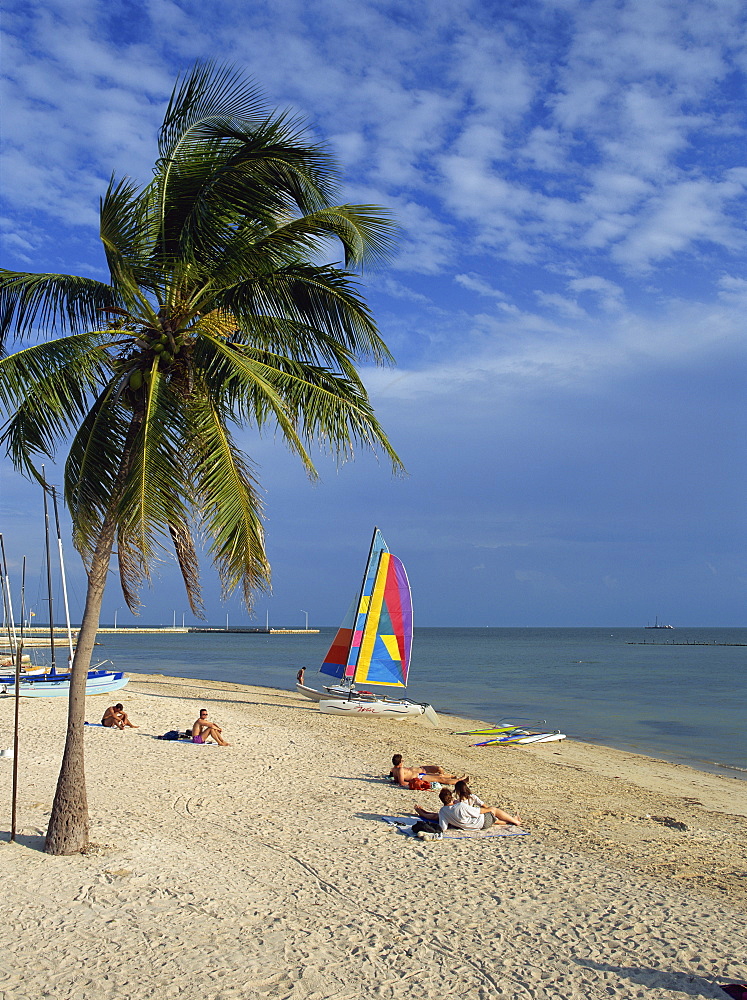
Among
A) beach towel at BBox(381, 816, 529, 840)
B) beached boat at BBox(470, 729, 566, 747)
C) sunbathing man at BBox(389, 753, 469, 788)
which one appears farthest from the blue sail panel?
beach towel at BBox(381, 816, 529, 840)

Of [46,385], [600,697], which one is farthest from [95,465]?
[600,697]

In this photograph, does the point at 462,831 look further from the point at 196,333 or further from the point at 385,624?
the point at 385,624

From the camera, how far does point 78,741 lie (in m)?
6.86

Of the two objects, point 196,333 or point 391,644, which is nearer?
point 196,333

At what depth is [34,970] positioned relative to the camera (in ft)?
16.2

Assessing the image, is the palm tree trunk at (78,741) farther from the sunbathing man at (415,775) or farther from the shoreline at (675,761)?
the shoreline at (675,761)

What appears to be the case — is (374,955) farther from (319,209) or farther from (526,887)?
(319,209)

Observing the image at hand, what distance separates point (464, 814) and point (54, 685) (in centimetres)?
1474

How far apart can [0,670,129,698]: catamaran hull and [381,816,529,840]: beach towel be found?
12462 mm

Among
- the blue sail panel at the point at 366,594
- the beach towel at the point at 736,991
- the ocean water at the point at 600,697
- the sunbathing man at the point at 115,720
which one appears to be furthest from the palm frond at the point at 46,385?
the ocean water at the point at 600,697

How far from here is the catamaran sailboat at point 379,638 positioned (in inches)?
790

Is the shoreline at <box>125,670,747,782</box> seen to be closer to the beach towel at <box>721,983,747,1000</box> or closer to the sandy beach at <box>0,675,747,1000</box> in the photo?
the sandy beach at <box>0,675,747,1000</box>

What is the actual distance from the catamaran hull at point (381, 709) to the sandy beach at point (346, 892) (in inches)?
284

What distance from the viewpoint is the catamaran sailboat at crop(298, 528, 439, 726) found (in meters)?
20.1
